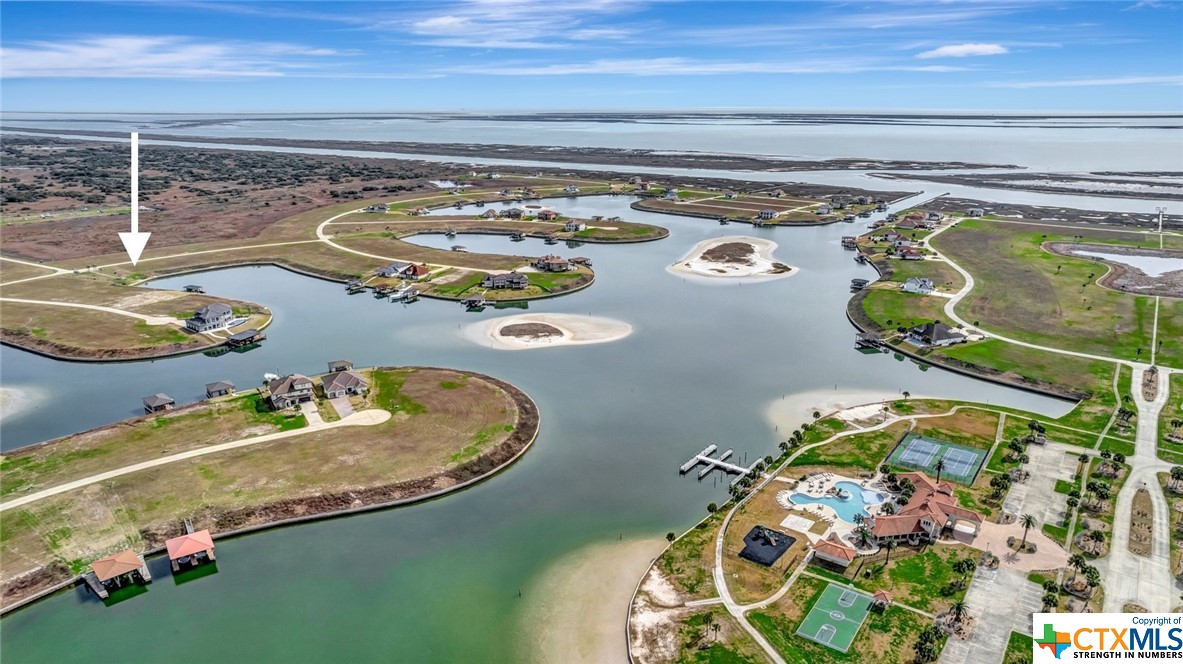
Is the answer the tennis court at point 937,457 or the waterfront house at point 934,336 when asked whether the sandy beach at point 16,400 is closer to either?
the tennis court at point 937,457

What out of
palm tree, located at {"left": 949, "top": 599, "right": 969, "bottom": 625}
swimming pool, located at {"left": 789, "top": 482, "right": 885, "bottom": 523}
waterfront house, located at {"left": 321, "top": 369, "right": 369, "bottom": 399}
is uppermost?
→ waterfront house, located at {"left": 321, "top": 369, "right": 369, "bottom": 399}

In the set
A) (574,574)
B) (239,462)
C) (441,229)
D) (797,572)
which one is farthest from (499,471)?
(441,229)

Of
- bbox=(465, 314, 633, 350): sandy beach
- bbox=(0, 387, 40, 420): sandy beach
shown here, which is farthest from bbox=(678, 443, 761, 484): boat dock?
bbox=(0, 387, 40, 420): sandy beach

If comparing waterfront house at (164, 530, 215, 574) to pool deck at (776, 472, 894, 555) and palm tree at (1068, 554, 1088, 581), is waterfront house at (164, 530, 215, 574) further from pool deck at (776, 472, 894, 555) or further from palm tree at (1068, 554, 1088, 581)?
palm tree at (1068, 554, 1088, 581)

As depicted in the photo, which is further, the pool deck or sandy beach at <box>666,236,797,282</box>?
sandy beach at <box>666,236,797,282</box>

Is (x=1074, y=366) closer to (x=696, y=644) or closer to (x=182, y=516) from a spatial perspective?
(x=696, y=644)

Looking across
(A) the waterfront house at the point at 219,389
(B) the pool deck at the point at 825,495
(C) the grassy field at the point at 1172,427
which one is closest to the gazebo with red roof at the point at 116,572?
(A) the waterfront house at the point at 219,389
